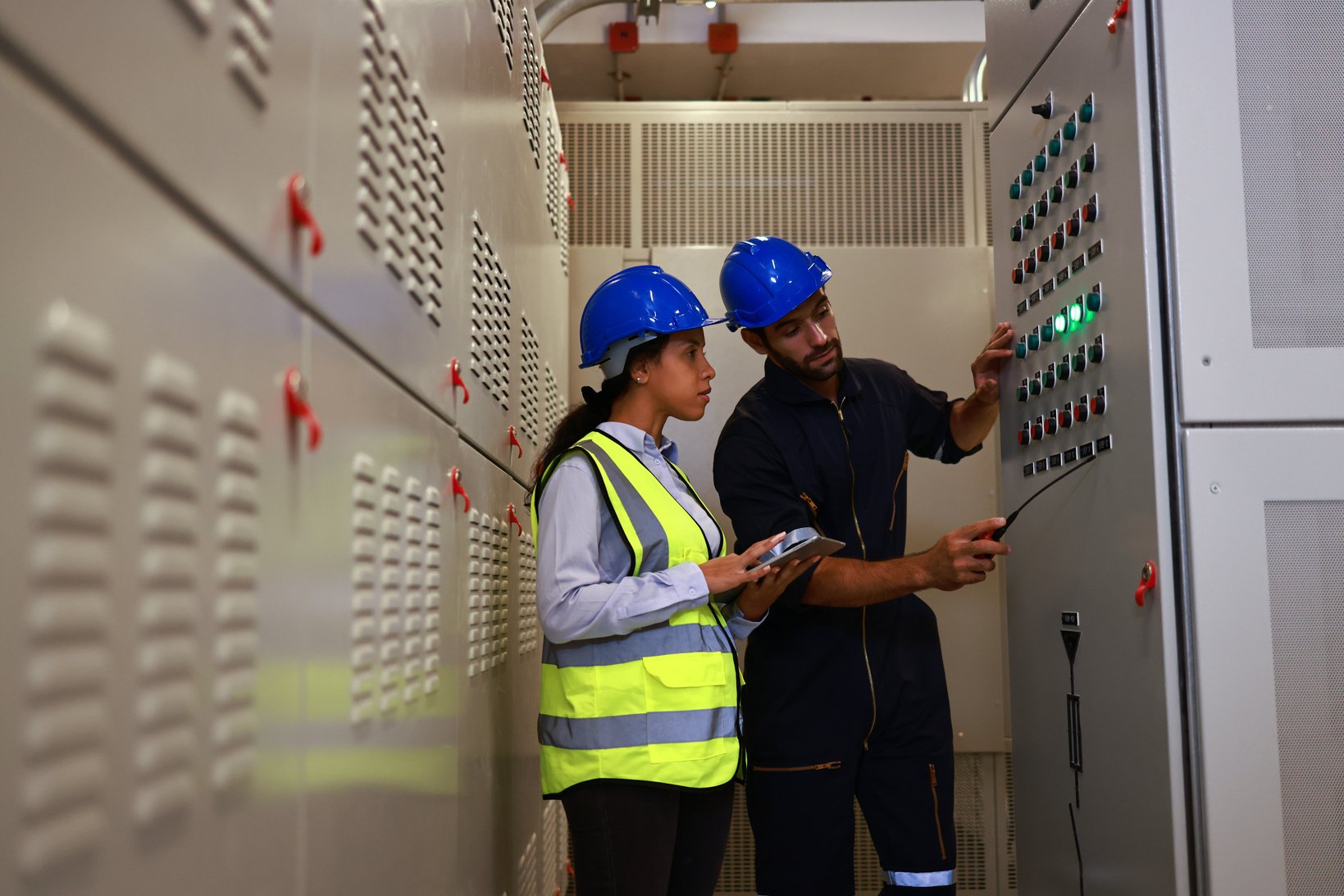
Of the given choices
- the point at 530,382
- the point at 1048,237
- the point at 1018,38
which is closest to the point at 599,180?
the point at 530,382

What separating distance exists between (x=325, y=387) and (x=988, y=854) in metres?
3.44

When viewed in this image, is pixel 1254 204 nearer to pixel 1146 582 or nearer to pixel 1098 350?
pixel 1098 350

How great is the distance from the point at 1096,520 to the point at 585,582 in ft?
3.14

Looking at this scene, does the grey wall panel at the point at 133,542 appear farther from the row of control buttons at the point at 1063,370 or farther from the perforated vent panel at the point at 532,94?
the perforated vent panel at the point at 532,94

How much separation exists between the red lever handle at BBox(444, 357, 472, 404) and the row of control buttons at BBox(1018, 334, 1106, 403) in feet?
3.76

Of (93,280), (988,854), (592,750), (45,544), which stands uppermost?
(93,280)

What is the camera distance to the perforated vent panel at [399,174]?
1.29 metres

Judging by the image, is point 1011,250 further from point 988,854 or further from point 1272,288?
point 988,854

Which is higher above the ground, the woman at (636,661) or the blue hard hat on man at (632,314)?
the blue hard hat on man at (632,314)

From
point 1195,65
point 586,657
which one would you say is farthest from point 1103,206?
point 586,657

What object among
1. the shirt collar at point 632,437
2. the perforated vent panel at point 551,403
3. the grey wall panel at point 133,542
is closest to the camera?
the grey wall panel at point 133,542

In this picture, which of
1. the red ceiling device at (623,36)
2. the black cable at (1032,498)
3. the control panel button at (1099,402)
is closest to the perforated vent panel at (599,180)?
the red ceiling device at (623,36)

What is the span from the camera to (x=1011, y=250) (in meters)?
2.55

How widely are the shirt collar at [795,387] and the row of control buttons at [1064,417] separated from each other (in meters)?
0.43
